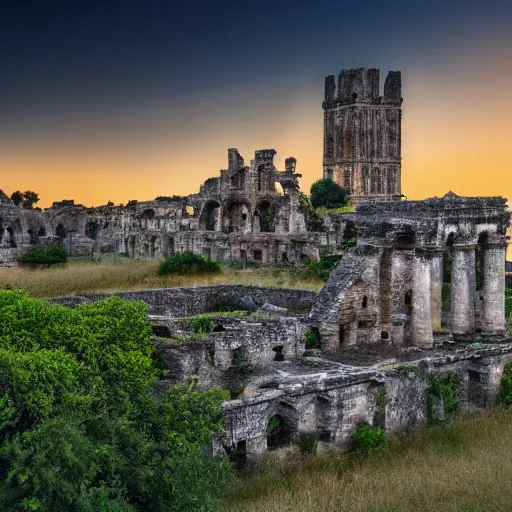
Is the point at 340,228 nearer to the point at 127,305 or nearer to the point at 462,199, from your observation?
the point at 462,199

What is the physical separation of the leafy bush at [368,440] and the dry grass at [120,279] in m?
14.4

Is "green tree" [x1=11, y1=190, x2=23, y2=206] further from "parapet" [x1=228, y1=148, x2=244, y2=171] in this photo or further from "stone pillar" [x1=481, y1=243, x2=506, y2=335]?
"stone pillar" [x1=481, y1=243, x2=506, y2=335]

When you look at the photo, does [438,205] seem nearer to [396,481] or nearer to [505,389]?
[505,389]

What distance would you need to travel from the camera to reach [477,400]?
20484 mm

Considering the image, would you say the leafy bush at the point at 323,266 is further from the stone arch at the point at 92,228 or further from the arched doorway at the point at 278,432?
the stone arch at the point at 92,228

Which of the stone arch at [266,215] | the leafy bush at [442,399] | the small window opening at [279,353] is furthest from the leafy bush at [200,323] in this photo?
the stone arch at [266,215]

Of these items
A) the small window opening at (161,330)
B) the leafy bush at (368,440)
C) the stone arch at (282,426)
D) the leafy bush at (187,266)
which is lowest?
the leafy bush at (368,440)

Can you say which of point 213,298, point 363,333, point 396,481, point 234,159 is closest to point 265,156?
point 234,159

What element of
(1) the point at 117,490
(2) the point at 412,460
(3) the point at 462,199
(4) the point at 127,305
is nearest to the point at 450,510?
(2) the point at 412,460

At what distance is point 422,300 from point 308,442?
25.2 ft

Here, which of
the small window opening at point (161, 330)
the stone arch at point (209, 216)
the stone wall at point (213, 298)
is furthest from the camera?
the stone arch at point (209, 216)

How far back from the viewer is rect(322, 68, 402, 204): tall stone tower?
3307 inches

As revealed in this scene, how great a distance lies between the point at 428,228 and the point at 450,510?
10556mm

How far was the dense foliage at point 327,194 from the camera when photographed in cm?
7925
